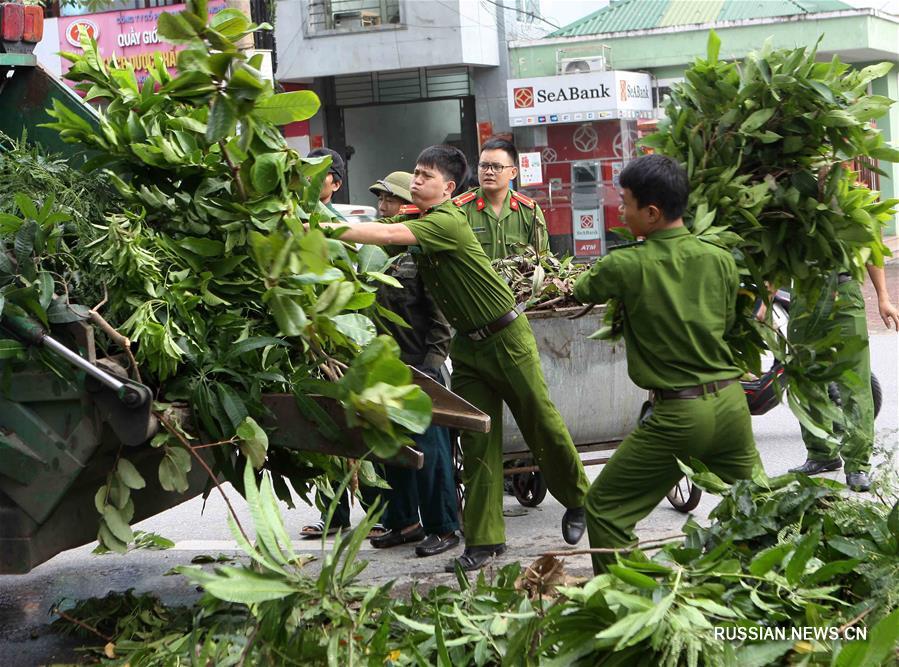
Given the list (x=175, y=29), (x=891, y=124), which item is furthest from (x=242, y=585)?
(x=891, y=124)

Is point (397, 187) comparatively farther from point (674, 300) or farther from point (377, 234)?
point (674, 300)

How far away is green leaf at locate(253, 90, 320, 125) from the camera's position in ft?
10.8

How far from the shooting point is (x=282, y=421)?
3668mm

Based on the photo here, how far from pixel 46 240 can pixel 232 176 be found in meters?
0.62

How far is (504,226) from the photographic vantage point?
6.43 meters

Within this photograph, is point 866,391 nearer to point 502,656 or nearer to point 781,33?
point 502,656

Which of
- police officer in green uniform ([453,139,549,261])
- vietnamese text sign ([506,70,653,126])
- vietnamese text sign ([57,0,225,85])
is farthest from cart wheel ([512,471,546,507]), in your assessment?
vietnamese text sign ([506,70,653,126])

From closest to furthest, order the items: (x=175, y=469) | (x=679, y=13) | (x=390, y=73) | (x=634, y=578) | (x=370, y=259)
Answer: (x=634, y=578)
(x=175, y=469)
(x=370, y=259)
(x=390, y=73)
(x=679, y=13)

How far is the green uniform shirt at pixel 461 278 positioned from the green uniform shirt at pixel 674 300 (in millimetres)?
1090

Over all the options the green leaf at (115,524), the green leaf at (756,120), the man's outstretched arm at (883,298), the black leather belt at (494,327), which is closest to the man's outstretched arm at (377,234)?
the black leather belt at (494,327)

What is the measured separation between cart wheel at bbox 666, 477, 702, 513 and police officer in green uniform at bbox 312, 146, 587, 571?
2.64ft

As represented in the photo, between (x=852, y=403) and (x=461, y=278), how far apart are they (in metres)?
1.72

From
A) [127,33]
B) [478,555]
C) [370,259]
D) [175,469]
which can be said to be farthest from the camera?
[127,33]

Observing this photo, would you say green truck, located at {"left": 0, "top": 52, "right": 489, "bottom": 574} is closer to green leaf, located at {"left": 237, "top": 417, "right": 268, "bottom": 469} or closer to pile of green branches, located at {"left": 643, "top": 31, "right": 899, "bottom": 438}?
green leaf, located at {"left": 237, "top": 417, "right": 268, "bottom": 469}
